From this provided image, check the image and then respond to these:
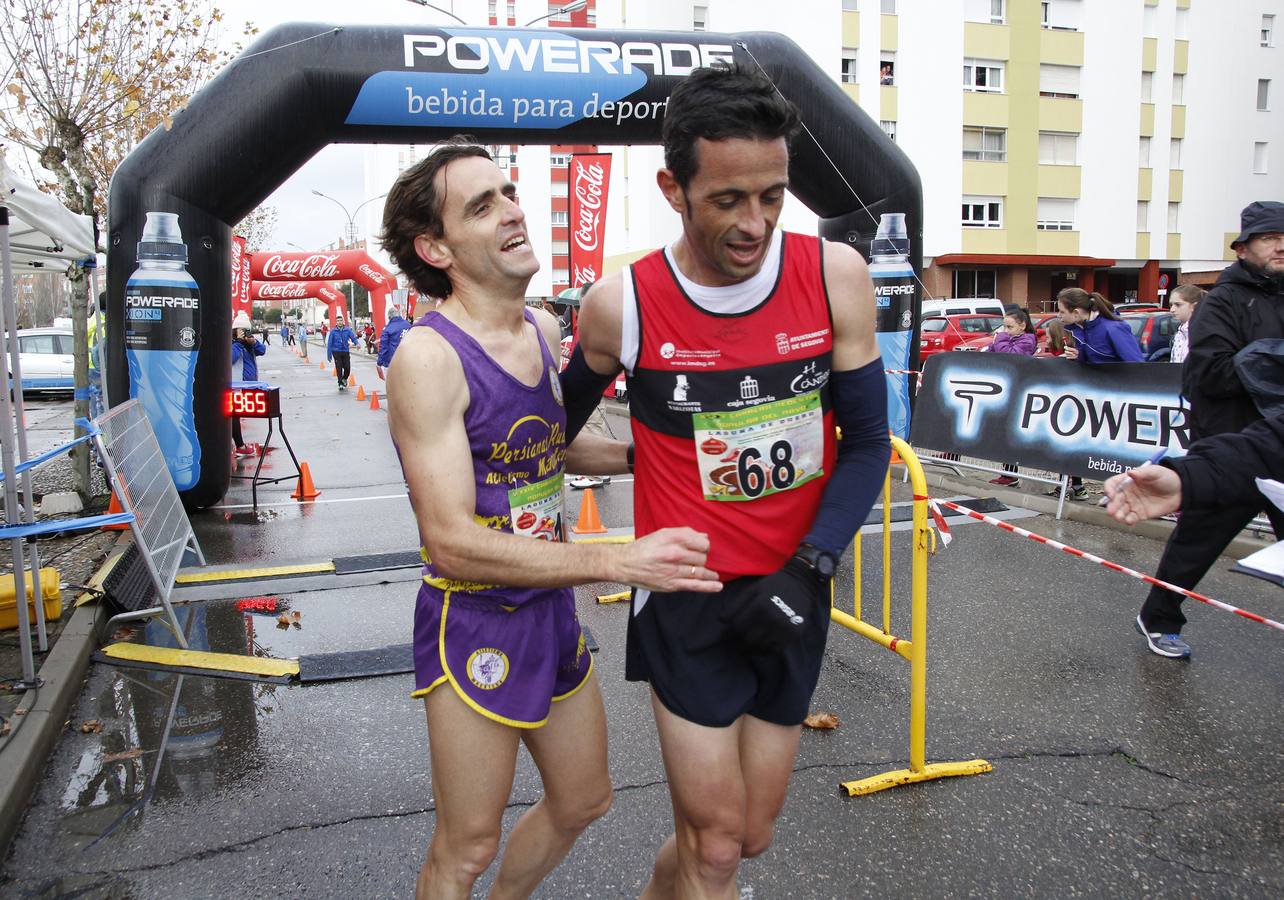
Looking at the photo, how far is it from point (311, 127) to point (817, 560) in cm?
759

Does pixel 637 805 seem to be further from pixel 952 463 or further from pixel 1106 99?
pixel 1106 99

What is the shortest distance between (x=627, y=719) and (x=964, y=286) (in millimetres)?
36815

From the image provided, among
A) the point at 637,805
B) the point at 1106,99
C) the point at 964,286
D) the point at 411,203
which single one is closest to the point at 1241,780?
the point at 637,805

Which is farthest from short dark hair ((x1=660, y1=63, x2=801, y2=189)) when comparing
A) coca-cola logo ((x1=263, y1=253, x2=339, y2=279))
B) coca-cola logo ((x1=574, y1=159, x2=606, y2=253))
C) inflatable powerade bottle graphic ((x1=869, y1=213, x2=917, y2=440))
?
coca-cola logo ((x1=263, y1=253, x2=339, y2=279))

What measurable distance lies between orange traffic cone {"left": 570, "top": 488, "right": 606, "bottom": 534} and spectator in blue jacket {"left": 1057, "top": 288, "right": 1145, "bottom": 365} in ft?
14.6

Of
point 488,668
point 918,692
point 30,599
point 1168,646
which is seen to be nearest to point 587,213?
point 30,599

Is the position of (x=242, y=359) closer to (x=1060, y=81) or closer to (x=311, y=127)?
A: (x=311, y=127)

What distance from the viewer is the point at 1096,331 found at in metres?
8.10

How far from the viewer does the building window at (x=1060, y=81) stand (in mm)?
36969

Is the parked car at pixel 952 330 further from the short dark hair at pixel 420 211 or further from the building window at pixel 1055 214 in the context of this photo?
the short dark hair at pixel 420 211

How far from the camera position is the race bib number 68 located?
80.4 inches

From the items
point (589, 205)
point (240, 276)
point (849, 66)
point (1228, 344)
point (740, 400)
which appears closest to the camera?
point (740, 400)

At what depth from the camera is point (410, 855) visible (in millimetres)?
3062

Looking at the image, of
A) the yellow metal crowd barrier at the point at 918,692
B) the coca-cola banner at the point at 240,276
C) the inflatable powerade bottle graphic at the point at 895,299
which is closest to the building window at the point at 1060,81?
the coca-cola banner at the point at 240,276
